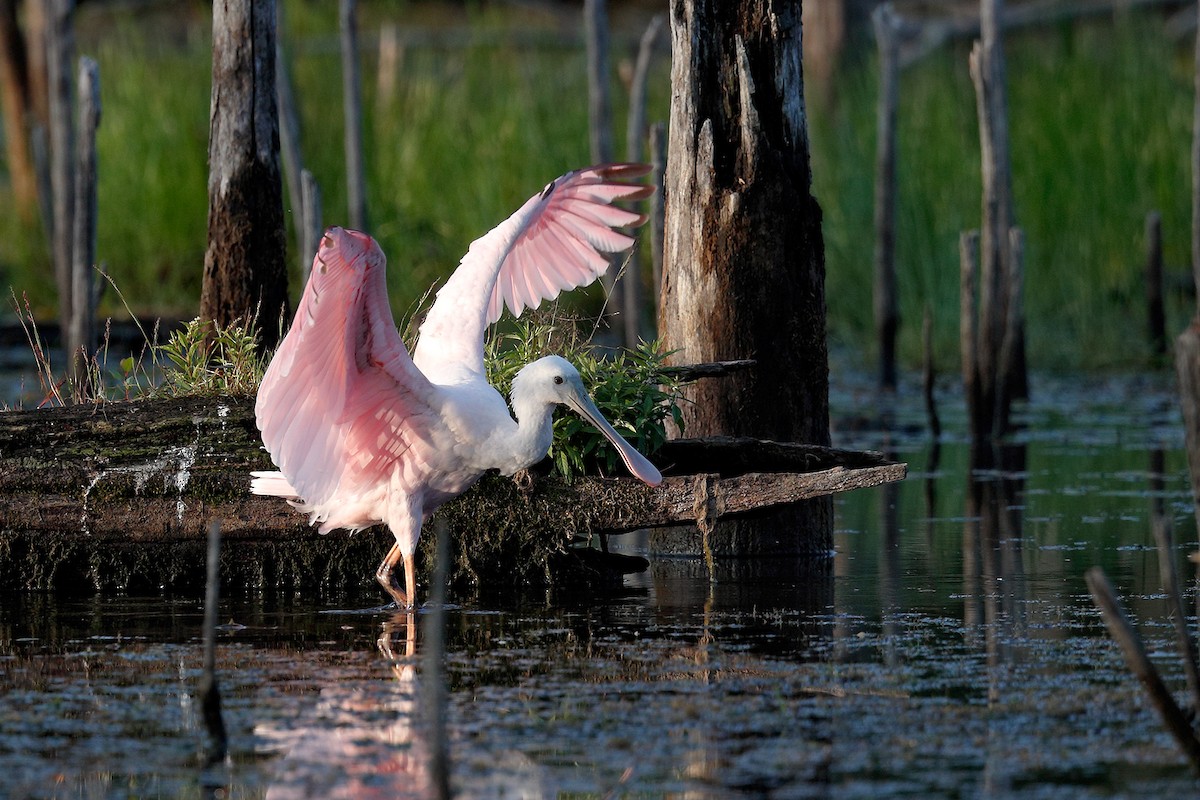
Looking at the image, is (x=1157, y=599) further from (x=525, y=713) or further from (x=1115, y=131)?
(x=1115, y=131)

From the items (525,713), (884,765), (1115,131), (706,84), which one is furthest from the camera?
A: (1115,131)

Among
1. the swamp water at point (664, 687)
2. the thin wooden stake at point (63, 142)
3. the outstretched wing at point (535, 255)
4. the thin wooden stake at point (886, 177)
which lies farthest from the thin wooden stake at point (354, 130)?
the swamp water at point (664, 687)

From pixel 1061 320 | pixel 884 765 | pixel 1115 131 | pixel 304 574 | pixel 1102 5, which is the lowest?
pixel 884 765

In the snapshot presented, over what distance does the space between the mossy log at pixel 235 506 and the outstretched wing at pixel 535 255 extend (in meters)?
0.70

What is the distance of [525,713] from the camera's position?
18.7 ft

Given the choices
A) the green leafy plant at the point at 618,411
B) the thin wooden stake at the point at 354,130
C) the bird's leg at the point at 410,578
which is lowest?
the bird's leg at the point at 410,578

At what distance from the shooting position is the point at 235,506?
8070mm

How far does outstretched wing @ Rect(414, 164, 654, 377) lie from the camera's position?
8.38 meters

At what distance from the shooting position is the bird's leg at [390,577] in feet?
25.5

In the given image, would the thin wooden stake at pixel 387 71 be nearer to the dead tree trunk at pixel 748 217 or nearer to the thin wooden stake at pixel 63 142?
the thin wooden stake at pixel 63 142

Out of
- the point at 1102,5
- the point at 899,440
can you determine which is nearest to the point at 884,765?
the point at 899,440

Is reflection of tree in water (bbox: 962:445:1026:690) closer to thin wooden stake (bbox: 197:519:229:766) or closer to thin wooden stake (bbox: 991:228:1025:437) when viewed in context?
thin wooden stake (bbox: 991:228:1025:437)

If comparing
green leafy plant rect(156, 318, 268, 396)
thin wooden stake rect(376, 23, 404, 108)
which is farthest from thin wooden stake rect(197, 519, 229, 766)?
thin wooden stake rect(376, 23, 404, 108)

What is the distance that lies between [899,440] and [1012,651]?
23.8 ft
